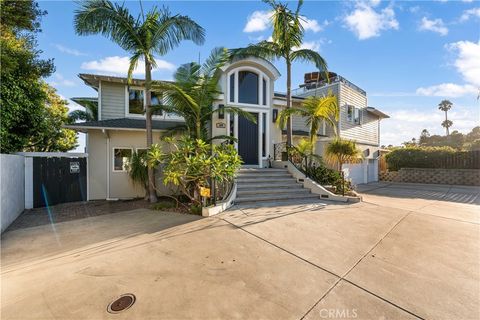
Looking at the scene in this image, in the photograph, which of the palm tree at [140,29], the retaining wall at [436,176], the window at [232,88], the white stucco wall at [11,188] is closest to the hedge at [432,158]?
the retaining wall at [436,176]

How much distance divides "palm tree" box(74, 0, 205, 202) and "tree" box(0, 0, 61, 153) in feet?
9.02

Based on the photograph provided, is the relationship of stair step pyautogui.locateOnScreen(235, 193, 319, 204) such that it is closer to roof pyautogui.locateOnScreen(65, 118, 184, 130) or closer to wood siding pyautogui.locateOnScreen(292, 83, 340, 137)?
roof pyautogui.locateOnScreen(65, 118, 184, 130)

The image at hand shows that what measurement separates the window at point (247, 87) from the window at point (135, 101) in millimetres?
4662

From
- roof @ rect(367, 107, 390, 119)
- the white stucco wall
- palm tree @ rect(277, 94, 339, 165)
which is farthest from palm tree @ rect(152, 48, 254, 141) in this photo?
roof @ rect(367, 107, 390, 119)

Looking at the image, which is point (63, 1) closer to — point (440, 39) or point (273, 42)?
point (273, 42)

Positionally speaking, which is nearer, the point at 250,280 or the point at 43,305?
the point at 43,305

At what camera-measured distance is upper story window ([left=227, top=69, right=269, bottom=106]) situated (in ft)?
33.6

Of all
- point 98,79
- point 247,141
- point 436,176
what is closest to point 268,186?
point 247,141

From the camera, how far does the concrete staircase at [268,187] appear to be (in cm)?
774

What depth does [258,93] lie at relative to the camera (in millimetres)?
10727

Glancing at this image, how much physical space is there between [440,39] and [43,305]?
13913 mm

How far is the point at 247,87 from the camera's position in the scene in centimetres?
1059

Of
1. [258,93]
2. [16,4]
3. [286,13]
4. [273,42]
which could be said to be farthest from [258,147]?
[16,4]

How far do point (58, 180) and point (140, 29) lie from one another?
6312mm
